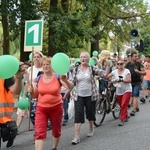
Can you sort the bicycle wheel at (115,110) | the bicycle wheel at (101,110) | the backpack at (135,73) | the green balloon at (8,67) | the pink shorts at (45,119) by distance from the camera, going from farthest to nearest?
the backpack at (135,73)
the bicycle wheel at (115,110)
the bicycle wheel at (101,110)
the pink shorts at (45,119)
the green balloon at (8,67)

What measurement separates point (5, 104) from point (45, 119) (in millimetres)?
1213

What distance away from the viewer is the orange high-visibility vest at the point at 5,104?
187 inches

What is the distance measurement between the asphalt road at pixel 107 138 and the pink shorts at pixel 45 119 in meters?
0.96

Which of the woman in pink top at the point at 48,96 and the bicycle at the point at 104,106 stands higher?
the woman in pink top at the point at 48,96

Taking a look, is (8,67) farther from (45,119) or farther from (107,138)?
(107,138)

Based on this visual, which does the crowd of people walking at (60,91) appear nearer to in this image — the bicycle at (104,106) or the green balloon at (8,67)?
the green balloon at (8,67)

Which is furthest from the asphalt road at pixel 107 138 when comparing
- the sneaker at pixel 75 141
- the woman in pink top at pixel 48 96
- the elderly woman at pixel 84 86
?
the woman in pink top at pixel 48 96

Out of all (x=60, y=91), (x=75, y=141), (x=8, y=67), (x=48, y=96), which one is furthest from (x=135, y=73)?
(x=8, y=67)

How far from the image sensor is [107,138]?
25.4ft

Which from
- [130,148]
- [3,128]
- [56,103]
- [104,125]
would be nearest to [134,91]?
[104,125]

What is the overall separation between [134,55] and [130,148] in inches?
171

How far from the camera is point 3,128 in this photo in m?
4.78

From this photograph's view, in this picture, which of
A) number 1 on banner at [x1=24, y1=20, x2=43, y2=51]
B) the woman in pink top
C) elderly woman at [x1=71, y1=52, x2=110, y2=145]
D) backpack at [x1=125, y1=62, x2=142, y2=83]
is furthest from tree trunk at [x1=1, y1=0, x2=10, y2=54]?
the woman in pink top

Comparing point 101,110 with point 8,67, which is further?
point 101,110
